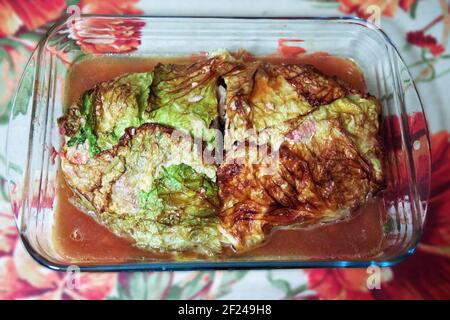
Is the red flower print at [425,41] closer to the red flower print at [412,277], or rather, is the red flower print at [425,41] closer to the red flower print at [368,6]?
the red flower print at [368,6]

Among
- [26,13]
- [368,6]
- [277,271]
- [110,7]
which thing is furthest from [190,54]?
[277,271]

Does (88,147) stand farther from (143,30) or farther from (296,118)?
(296,118)

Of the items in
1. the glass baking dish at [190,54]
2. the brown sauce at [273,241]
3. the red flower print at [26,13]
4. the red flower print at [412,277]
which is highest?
the red flower print at [26,13]

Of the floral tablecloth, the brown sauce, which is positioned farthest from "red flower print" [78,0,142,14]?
the brown sauce

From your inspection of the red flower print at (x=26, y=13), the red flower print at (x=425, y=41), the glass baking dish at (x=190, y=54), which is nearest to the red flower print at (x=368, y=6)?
the red flower print at (x=425, y=41)

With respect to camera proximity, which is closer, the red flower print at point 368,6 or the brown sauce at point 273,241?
the brown sauce at point 273,241

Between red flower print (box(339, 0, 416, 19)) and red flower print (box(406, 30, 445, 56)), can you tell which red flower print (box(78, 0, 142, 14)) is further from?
red flower print (box(406, 30, 445, 56))
